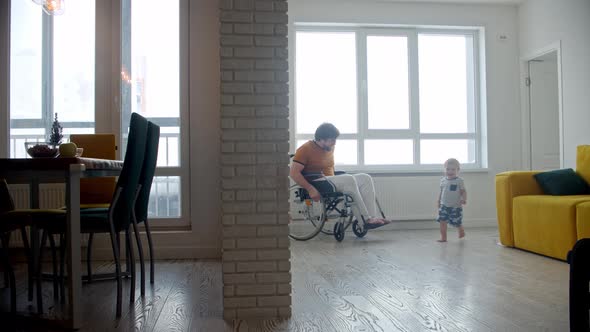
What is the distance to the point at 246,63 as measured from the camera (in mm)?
2074

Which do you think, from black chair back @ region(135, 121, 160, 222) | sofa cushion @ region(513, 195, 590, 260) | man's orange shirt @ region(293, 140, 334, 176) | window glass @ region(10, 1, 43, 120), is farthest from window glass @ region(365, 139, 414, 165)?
window glass @ region(10, 1, 43, 120)

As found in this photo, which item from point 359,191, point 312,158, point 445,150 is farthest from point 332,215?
point 445,150

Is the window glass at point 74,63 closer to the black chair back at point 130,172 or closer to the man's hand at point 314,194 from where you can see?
the black chair back at point 130,172

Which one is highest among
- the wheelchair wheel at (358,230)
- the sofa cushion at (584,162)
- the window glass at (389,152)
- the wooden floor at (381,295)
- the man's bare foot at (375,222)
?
the window glass at (389,152)

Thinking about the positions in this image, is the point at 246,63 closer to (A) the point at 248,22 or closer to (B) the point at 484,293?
(A) the point at 248,22

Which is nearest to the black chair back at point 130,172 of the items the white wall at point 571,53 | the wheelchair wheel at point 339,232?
the wheelchair wheel at point 339,232

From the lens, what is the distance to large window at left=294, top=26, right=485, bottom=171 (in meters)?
5.64

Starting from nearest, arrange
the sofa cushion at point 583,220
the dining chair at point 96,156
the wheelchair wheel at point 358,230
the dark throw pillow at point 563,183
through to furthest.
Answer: the sofa cushion at point 583,220 → the dining chair at point 96,156 → the dark throw pillow at point 563,183 → the wheelchair wheel at point 358,230

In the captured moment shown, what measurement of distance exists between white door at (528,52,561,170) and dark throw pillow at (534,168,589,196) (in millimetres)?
1908

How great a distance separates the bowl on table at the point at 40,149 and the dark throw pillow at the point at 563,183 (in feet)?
11.4

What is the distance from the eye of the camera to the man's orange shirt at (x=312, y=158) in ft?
14.8

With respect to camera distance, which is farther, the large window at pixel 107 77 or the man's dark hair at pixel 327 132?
the man's dark hair at pixel 327 132

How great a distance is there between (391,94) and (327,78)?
0.78 metres

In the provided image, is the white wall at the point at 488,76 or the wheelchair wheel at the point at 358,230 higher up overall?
the white wall at the point at 488,76
